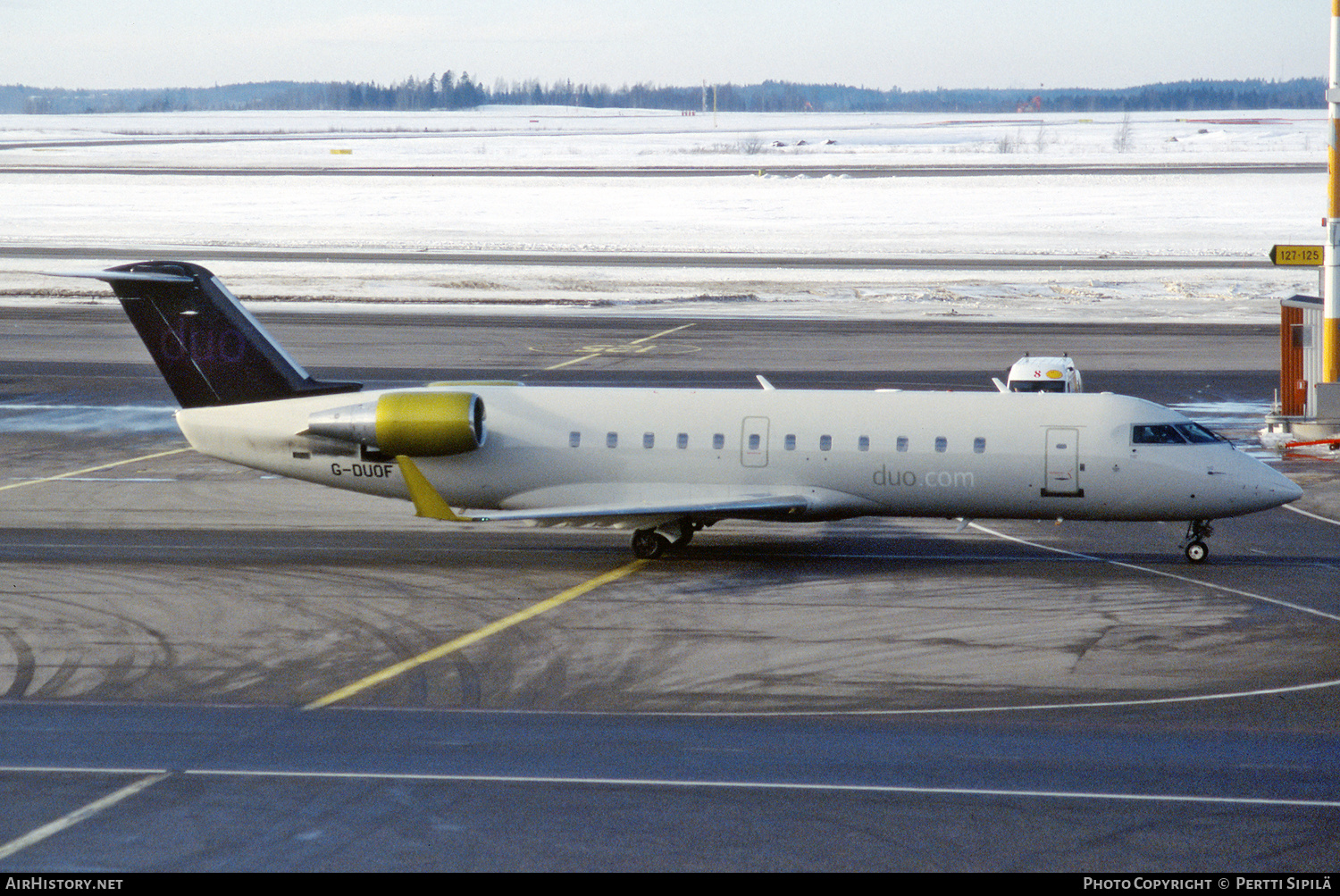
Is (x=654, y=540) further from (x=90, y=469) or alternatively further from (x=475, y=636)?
(x=90, y=469)

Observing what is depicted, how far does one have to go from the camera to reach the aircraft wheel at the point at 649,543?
2698 cm


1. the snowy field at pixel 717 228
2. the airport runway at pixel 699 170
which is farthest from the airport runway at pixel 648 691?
the airport runway at pixel 699 170

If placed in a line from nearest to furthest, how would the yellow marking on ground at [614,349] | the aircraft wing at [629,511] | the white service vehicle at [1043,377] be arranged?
1. the aircraft wing at [629,511]
2. the white service vehicle at [1043,377]
3. the yellow marking on ground at [614,349]

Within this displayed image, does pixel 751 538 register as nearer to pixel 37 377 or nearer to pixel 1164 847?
pixel 1164 847

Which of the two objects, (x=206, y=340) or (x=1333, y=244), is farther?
(x=1333, y=244)

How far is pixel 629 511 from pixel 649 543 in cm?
154

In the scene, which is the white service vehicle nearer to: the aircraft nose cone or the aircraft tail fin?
the aircraft nose cone

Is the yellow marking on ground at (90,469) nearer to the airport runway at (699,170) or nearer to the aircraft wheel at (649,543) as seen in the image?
the aircraft wheel at (649,543)

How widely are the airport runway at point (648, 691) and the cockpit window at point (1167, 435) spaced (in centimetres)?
233

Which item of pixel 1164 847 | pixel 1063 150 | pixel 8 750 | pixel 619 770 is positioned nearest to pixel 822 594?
pixel 619 770

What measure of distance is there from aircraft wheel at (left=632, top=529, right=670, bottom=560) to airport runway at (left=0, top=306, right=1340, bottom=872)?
1.18 feet

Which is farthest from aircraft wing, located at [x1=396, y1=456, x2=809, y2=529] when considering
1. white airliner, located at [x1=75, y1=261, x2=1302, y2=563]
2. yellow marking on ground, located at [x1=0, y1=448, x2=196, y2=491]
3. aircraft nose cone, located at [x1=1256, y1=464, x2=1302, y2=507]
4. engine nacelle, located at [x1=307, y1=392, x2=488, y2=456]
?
yellow marking on ground, located at [x1=0, y1=448, x2=196, y2=491]

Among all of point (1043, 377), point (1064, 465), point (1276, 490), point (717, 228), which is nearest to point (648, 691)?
point (1064, 465)

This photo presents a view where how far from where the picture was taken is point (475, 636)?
21922 mm
